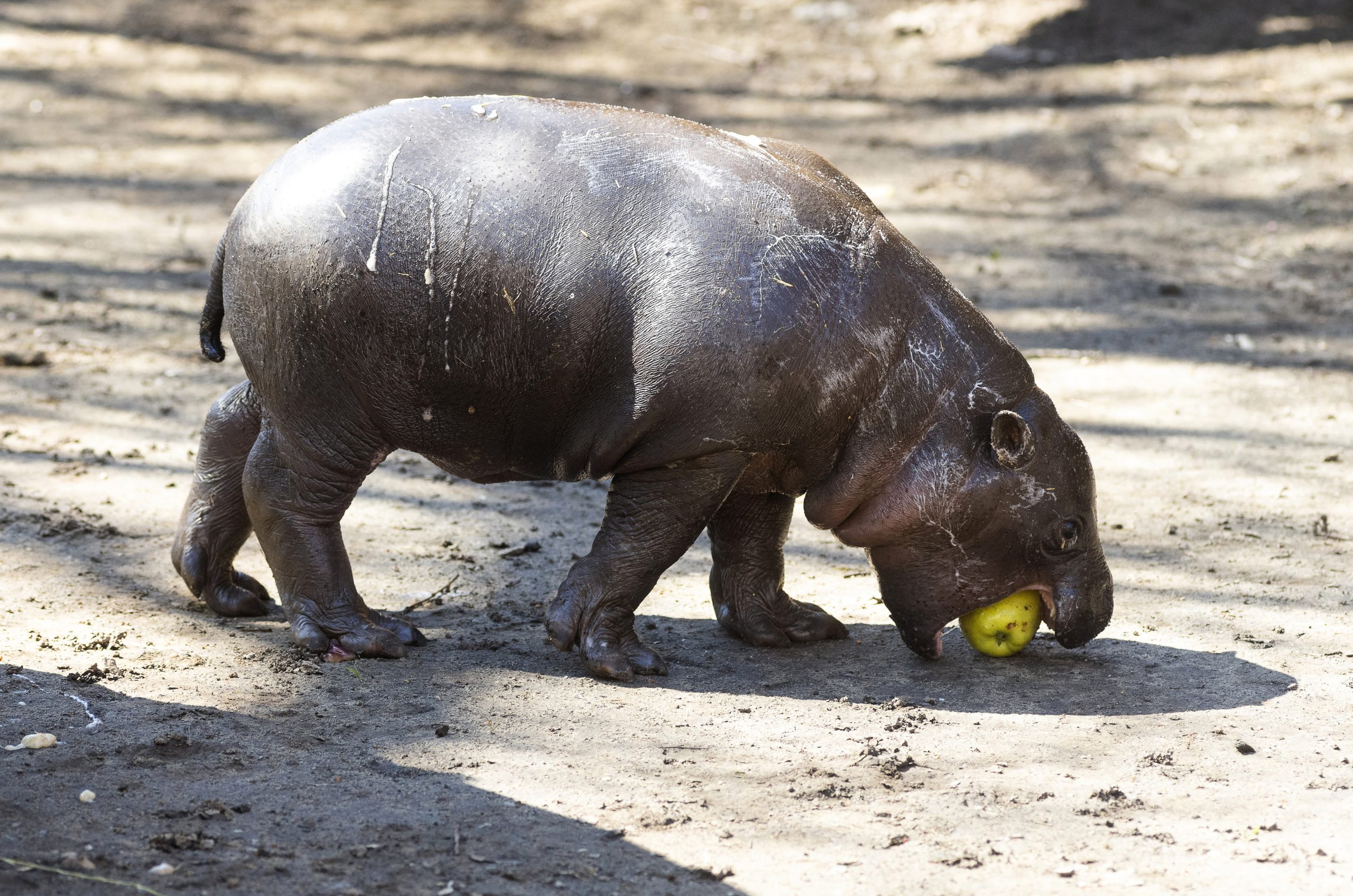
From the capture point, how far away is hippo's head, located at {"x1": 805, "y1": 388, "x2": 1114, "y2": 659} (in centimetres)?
544

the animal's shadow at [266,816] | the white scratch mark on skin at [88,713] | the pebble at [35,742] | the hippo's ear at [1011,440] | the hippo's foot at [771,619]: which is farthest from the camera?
the hippo's foot at [771,619]

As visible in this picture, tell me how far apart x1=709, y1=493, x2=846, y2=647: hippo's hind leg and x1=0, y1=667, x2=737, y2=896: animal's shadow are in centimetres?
159

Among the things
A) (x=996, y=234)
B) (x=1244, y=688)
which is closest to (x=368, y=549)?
(x=1244, y=688)

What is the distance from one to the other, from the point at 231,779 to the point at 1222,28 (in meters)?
13.7

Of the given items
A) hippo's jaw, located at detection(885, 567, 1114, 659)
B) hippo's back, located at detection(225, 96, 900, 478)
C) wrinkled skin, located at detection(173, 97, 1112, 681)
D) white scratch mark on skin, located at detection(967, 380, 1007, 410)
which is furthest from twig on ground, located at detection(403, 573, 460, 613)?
white scratch mark on skin, located at detection(967, 380, 1007, 410)

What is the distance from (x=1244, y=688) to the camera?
544 centimetres

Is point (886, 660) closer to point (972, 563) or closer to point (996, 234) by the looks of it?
point (972, 563)

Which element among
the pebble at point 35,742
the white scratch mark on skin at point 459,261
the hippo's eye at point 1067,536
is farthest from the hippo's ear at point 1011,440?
the pebble at point 35,742

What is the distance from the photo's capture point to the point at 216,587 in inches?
240

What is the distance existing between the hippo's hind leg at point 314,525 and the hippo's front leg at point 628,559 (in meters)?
0.71

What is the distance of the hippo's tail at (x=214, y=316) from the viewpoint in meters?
5.79

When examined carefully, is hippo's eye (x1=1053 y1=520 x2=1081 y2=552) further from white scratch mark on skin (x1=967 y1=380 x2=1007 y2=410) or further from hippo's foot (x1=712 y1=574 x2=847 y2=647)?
hippo's foot (x1=712 y1=574 x2=847 y2=647)

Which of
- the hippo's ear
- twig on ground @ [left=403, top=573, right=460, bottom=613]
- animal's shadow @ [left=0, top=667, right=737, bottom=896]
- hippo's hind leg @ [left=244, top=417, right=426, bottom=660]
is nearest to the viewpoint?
animal's shadow @ [left=0, top=667, right=737, bottom=896]

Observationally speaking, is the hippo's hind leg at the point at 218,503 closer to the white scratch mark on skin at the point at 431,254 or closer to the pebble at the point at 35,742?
the white scratch mark on skin at the point at 431,254
